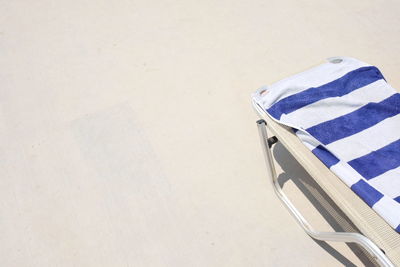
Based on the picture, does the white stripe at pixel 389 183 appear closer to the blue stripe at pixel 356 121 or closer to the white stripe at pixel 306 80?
the blue stripe at pixel 356 121

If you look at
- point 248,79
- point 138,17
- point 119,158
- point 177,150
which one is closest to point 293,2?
point 248,79

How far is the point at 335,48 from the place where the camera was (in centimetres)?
269

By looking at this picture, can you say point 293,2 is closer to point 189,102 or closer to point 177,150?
point 189,102

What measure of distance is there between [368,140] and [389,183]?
23cm

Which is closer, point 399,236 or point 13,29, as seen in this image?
point 399,236

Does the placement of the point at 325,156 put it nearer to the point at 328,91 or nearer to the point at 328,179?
the point at 328,179

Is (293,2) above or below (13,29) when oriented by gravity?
below

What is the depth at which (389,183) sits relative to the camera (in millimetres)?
1451

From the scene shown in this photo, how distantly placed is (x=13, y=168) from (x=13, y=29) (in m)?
1.46

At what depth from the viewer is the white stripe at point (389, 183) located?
142 cm

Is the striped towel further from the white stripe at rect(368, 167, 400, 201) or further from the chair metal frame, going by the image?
the chair metal frame

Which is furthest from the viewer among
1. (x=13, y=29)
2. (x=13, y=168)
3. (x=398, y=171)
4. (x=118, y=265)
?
(x=13, y=29)

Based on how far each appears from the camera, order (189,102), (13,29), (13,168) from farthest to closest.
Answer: (13,29), (189,102), (13,168)

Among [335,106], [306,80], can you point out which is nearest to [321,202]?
[335,106]
